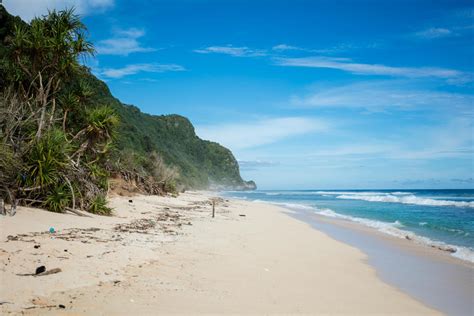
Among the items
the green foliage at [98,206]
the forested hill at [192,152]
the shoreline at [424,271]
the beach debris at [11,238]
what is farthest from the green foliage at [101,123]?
the forested hill at [192,152]

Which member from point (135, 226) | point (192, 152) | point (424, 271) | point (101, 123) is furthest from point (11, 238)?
point (192, 152)

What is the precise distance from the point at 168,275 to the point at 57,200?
20.2ft

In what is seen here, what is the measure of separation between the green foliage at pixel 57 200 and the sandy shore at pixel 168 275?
0.58m

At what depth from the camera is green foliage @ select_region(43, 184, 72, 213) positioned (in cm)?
1005

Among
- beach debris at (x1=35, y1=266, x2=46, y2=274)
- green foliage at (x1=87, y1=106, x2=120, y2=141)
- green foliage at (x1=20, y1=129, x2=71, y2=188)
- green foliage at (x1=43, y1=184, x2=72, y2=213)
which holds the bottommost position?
beach debris at (x1=35, y1=266, x2=46, y2=274)

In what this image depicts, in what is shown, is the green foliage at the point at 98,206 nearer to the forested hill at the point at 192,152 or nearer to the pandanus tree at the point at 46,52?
the pandanus tree at the point at 46,52

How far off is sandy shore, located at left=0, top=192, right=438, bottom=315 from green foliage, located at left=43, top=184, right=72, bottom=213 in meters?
0.58

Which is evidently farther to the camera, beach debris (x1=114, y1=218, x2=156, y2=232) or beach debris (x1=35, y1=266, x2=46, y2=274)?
beach debris (x1=114, y1=218, x2=156, y2=232)

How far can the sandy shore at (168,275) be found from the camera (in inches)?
171

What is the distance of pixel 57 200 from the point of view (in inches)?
401

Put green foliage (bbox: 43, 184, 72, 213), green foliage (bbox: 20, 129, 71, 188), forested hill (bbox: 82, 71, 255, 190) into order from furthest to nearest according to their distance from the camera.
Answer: forested hill (bbox: 82, 71, 255, 190), green foliage (bbox: 43, 184, 72, 213), green foliage (bbox: 20, 129, 71, 188)

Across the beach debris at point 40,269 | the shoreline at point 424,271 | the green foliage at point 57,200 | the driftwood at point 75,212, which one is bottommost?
the shoreline at point 424,271

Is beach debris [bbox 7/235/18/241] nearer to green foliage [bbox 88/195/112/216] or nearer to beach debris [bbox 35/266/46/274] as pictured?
beach debris [bbox 35/266/46/274]

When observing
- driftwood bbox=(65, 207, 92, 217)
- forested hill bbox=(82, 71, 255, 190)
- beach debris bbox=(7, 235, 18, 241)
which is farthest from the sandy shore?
forested hill bbox=(82, 71, 255, 190)
